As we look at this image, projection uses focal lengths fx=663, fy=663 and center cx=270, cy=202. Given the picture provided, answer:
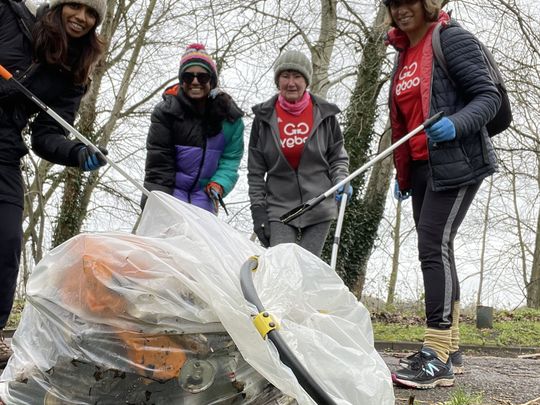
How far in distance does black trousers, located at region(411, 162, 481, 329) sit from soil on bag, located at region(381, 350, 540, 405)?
0.35m

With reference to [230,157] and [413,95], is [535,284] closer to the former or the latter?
[230,157]

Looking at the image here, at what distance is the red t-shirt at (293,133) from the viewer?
420 centimetres

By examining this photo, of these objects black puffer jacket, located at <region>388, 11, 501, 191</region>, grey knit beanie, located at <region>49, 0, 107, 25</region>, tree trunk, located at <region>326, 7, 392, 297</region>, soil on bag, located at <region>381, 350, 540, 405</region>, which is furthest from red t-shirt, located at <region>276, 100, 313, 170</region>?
tree trunk, located at <region>326, 7, 392, 297</region>

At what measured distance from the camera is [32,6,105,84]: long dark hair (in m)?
3.25

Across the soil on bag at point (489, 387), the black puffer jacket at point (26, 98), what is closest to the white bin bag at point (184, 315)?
the soil on bag at point (489, 387)

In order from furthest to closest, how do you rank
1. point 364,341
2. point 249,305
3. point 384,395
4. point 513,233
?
point 513,233 → point 364,341 → point 384,395 → point 249,305

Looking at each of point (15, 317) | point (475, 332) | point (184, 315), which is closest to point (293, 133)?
point (184, 315)

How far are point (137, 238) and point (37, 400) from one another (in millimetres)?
564

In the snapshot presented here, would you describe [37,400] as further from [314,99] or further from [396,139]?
[314,99]

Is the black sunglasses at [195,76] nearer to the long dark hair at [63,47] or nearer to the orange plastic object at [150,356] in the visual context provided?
the long dark hair at [63,47]

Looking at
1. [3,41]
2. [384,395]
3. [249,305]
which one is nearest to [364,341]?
[384,395]

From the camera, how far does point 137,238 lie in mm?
2076

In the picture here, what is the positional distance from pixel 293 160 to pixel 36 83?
1.65m

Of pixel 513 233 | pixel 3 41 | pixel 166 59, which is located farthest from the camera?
pixel 513 233
